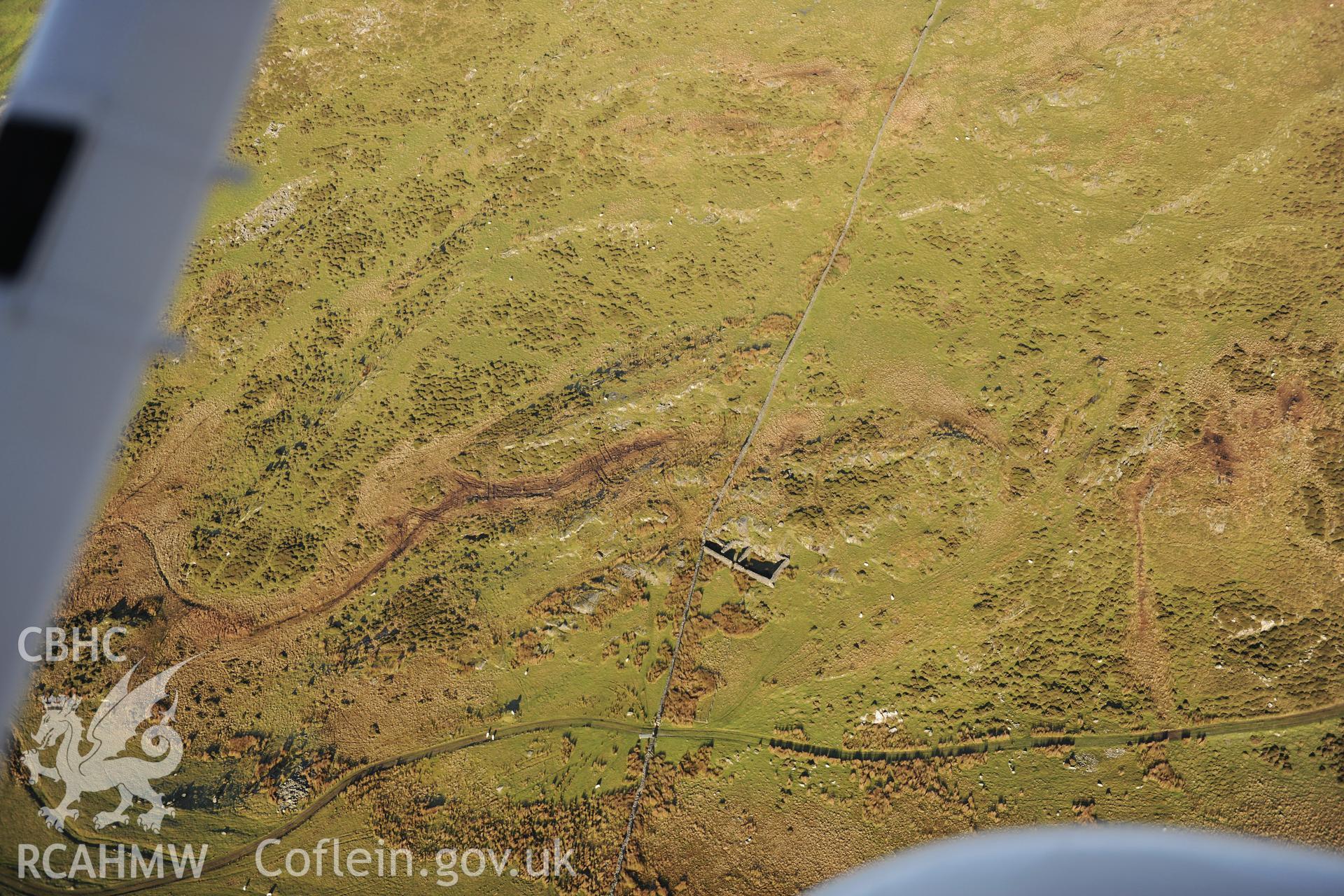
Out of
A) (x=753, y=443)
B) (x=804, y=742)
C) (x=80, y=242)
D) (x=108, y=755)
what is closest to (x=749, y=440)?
(x=753, y=443)

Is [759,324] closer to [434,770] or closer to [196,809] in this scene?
[434,770]

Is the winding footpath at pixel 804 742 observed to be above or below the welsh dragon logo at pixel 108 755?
above

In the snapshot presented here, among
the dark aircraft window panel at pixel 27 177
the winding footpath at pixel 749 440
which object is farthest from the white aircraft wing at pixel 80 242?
the winding footpath at pixel 749 440

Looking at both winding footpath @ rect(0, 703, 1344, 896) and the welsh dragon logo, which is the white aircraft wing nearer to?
the welsh dragon logo

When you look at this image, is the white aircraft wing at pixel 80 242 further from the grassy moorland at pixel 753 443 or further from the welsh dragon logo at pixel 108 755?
the grassy moorland at pixel 753 443

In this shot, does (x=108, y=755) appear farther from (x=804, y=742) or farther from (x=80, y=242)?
(x=804, y=742)

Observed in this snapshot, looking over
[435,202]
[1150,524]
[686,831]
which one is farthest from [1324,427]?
[435,202]

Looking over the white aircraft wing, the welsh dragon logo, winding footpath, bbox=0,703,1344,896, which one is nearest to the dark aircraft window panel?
the white aircraft wing

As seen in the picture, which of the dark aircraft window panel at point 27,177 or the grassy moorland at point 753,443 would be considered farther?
the grassy moorland at point 753,443
